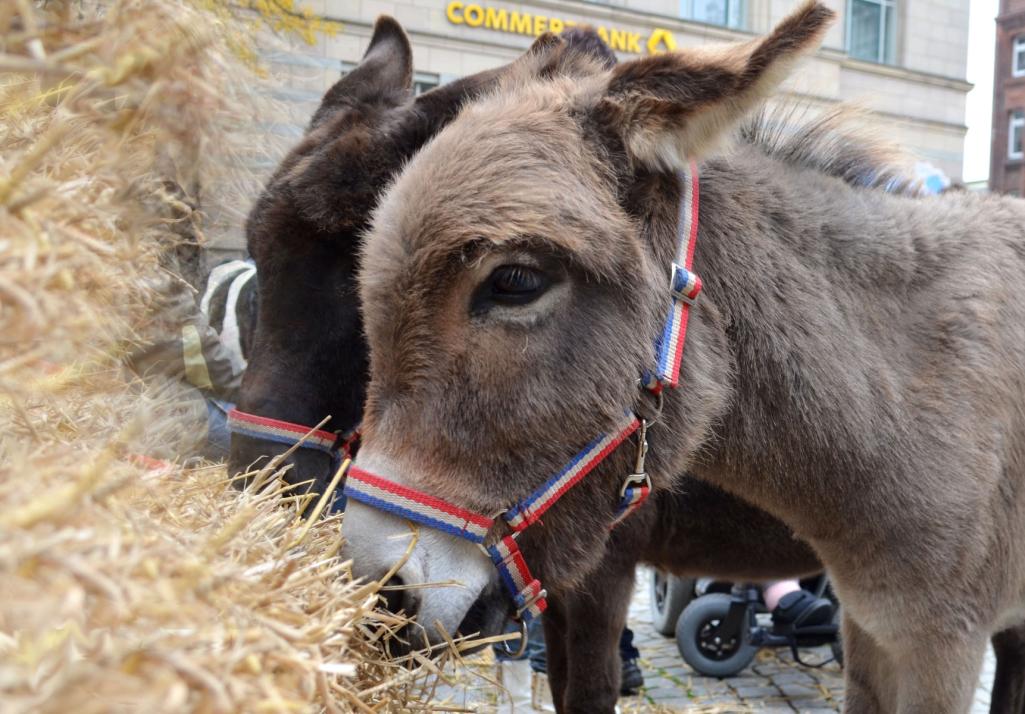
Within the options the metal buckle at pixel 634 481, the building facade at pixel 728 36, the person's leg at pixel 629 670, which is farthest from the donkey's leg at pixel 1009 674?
the building facade at pixel 728 36

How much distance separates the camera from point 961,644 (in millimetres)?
2283

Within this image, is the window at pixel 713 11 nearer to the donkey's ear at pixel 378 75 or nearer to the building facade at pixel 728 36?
the building facade at pixel 728 36

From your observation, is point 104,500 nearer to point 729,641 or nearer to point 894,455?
point 894,455

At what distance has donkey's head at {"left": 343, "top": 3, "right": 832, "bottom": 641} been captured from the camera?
6.22 ft

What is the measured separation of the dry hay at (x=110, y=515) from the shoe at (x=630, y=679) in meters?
3.37

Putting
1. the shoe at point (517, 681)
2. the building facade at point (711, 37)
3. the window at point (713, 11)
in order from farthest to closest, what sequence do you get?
the window at point (713, 11) → the building facade at point (711, 37) → the shoe at point (517, 681)

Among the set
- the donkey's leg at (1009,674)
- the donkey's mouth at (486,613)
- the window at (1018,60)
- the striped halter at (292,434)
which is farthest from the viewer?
the window at (1018,60)

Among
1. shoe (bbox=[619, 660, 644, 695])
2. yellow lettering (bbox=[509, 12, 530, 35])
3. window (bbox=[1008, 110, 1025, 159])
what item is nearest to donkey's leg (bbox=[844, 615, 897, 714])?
shoe (bbox=[619, 660, 644, 695])

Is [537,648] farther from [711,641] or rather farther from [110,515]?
[110,515]

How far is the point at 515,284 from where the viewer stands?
6.39 ft

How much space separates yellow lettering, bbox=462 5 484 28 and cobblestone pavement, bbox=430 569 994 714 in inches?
455

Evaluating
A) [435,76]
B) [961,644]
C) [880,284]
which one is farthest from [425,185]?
[435,76]

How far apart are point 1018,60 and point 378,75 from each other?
37230 millimetres

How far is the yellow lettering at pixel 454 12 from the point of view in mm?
14586
